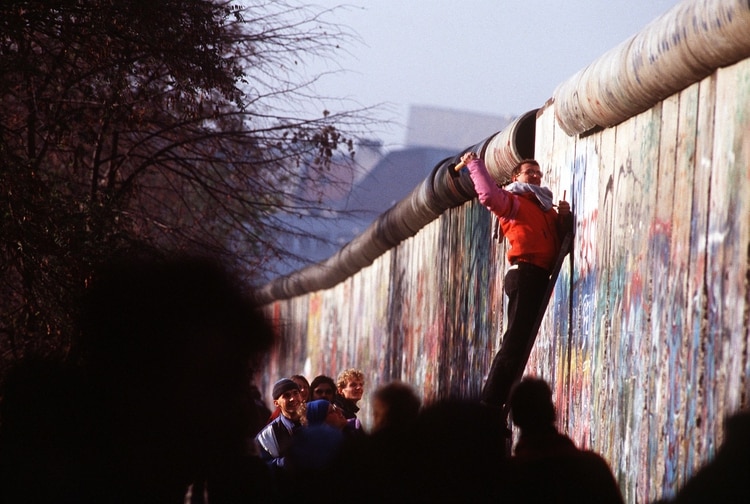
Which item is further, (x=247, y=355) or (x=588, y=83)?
(x=588, y=83)

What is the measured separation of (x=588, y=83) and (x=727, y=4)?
7.42ft

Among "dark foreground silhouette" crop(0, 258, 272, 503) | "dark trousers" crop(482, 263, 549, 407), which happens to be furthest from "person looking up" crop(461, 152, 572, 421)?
"dark foreground silhouette" crop(0, 258, 272, 503)

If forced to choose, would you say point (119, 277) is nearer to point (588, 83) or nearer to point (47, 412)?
point (47, 412)

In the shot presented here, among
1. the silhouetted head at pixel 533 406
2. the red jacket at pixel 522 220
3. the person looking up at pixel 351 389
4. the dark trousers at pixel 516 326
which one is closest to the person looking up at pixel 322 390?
the person looking up at pixel 351 389

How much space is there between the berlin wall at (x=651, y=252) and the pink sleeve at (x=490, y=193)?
1.58 ft

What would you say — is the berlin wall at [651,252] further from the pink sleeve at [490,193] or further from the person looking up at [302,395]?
the person looking up at [302,395]

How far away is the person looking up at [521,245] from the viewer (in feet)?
26.2

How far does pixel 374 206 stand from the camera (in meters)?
75.0

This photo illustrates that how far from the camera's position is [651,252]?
6.27 metres

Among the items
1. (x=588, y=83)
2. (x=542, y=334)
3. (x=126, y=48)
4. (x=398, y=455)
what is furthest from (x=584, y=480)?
(x=126, y=48)

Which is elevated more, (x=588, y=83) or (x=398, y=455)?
(x=588, y=83)

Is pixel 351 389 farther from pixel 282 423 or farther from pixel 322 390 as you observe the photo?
pixel 282 423

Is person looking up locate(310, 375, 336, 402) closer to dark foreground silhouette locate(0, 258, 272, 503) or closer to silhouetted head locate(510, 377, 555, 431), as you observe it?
silhouetted head locate(510, 377, 555, 431)

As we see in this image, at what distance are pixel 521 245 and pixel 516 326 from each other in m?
0.66
